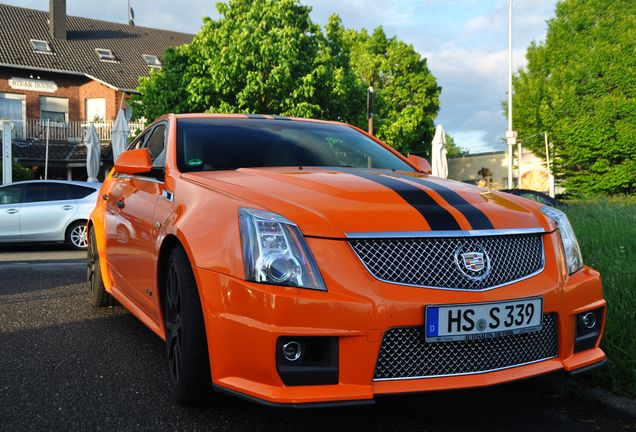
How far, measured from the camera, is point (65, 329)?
200 inches

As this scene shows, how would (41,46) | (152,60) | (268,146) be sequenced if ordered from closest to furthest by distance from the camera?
(268,146)
(41,46)
(152,60)

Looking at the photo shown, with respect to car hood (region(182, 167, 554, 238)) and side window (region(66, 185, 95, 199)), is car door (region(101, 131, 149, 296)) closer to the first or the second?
car hood (region(182, 167, 554, 238))

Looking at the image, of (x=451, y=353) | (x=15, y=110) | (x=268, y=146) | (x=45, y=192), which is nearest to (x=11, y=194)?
(x=45, y=192)

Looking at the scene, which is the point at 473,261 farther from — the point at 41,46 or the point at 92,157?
the point at 41,46

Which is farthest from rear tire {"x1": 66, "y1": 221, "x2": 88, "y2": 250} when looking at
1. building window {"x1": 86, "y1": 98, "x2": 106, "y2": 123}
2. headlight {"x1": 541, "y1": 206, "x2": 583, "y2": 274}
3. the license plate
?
building window {"x1": 86, "y1": 98, "x2": 106, "y2": 123}

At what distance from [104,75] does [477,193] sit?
1212 inches

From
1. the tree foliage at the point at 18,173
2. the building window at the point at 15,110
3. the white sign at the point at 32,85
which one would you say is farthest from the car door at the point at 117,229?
the white sign at the point at 32,85

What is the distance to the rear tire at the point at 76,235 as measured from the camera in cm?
1291

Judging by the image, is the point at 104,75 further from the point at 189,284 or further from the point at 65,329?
the point at 189,284

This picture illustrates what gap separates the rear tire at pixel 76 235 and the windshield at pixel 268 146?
31.2ft

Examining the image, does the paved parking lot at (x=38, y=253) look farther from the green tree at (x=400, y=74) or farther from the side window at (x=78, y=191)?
the green tree at (x=400, y=74)

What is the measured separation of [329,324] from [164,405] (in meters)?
1.24

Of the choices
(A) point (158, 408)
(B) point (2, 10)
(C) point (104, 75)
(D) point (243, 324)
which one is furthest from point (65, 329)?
(B) point (2, 10)

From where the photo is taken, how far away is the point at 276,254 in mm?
2604
